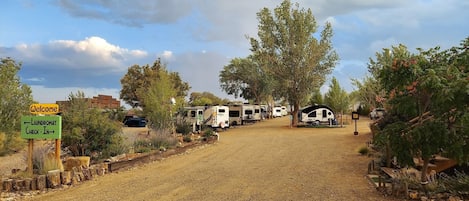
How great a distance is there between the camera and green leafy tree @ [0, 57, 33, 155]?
13.6 metres

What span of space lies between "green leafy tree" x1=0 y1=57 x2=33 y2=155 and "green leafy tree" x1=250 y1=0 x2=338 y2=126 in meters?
24.8

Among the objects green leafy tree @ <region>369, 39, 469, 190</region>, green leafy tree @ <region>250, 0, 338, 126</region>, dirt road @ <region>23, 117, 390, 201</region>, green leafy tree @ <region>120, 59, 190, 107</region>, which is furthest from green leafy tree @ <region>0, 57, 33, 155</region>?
green leafy tree @ <region>120, 59, 190, 107</region>

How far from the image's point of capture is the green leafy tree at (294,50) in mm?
37000

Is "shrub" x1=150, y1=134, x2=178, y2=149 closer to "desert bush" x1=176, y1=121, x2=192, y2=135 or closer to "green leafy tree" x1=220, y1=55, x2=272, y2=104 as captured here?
"desert bush" x1=176, y1=121, x2=192, y2=135

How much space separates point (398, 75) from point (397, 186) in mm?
2148

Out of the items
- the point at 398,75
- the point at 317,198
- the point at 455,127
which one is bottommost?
the point at 317,198

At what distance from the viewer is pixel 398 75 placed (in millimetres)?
8422

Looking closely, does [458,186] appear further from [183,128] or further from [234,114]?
[234,114]

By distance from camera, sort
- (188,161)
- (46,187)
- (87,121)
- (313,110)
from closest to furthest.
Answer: (46,187)
(87,121)
(188,161)
(313,110)

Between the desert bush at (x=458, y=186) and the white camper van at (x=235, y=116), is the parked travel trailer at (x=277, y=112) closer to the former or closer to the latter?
the white camper van at (x=235, y=116)

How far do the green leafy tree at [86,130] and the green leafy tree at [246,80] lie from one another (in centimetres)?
4813

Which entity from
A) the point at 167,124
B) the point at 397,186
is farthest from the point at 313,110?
the point at 397,186

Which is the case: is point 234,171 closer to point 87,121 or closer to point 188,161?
point 188,161

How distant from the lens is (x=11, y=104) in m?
14.1
